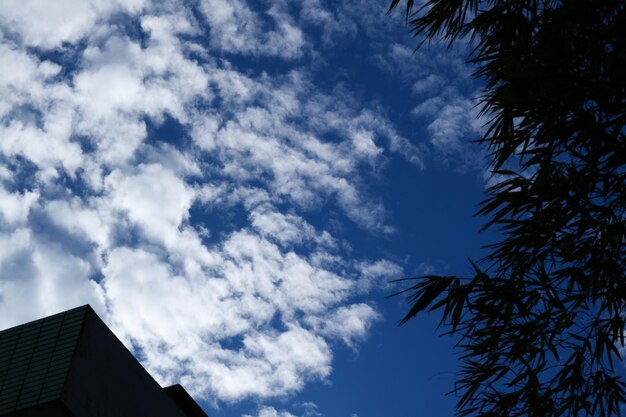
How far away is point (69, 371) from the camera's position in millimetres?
7016

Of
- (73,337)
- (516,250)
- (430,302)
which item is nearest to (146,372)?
(73,337)

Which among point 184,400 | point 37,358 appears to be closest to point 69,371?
point 37,358

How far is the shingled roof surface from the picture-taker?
6883 mm

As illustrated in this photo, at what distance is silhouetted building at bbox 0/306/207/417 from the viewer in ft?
22.5

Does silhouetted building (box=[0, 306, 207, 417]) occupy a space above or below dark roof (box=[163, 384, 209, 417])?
below

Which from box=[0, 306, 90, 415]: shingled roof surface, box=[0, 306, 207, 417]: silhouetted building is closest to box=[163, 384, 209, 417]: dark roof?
box=[0, 306, 207, 417]: silhouetted building

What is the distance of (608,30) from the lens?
5074 millimetres

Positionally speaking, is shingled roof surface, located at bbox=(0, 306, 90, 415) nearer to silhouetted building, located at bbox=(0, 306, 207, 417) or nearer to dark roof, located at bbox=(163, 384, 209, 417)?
silhouetted building, located at bbox=(0, 306, 207, 417)

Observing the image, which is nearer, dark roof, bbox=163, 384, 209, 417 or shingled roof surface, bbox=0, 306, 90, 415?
shingled roof surface, bbox=0, 306, 90, 415

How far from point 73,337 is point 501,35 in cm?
563

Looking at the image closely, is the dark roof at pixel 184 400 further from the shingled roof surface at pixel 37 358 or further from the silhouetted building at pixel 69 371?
the shingled roof surface at pixel 37 358

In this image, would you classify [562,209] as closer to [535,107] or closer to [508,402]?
[535,107]

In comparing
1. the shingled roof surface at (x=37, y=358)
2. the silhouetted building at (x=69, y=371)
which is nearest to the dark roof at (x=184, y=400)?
the silhouetted building at (x=69, y=371)

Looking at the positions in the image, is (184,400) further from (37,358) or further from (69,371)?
(69,371)
